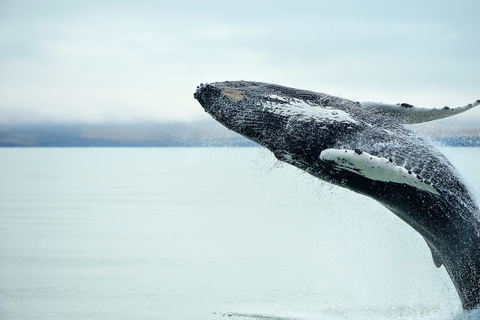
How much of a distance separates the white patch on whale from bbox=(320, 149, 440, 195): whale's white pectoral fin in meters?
0.50

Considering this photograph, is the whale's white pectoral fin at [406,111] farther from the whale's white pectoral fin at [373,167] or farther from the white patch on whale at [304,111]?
the whale's white pectoral fin at [373,167]

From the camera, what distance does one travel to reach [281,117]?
4.63m

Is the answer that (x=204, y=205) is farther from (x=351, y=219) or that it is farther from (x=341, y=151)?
(x=341, y=151)

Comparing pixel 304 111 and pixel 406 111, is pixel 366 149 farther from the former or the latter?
pixel 406 111

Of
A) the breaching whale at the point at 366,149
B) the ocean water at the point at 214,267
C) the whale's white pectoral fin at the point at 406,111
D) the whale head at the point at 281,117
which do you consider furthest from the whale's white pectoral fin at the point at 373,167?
the whale's white pectoral fin at the point at 406,111

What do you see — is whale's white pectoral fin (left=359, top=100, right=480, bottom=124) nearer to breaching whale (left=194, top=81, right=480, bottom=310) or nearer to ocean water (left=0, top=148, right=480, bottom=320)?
breaching whale (left=194, top=81, right=480, bottom=310)

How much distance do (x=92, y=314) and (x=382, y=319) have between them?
3045mm

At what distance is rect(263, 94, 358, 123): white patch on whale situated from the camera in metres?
4.58

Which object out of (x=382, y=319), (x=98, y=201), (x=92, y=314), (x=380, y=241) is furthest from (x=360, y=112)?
(x=98, y=201)

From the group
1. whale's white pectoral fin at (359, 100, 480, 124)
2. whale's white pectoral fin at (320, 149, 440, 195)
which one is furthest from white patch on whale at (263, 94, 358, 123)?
whale's white pectoral fin at (320, 149, 440, 195)

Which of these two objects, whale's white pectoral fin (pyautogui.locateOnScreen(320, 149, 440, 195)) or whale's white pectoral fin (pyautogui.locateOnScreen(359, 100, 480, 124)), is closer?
whale's white pectoral fin (pyautogui.locateOnScreen(320, 149, 440, 195))

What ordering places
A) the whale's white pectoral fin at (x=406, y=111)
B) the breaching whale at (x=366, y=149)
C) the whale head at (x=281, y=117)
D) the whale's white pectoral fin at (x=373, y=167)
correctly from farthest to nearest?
the whale's white pectoral fin at (x=406, y=111) < the whale head at (x=281, y=117) < the breaching whale at (x=366, y=149) < the whale's white pectoral fin at (x=373, y=167)

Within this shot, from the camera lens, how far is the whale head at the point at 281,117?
451cm

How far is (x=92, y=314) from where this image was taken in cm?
618
